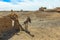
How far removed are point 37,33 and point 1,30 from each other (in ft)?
12.2

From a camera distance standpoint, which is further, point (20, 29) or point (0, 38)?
point (20, 29)

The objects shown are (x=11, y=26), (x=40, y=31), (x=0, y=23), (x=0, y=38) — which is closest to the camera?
(x=0, y=38)

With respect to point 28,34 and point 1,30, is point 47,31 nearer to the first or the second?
point 28,34

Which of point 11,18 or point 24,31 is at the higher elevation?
point 11,18

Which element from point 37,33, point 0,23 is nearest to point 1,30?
point 0,23

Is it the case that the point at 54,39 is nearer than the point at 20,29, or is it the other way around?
the point at 54,39

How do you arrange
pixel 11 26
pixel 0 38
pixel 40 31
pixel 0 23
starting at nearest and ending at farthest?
1. pixel 0 38
2. pixel 0 23
3. pixel 11 26
4. pixel 40 31

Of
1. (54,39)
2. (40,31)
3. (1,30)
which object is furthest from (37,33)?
(1,30)

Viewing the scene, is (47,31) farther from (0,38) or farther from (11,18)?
(0,38)

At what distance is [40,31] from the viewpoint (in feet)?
60.0

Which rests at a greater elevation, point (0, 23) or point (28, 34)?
point (0, 23)

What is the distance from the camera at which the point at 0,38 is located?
47.5 ft

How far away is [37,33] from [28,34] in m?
1.19

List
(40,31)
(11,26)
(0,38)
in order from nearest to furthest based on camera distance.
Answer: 1. (0,38)
2. (11,26)
3. (40,31)
